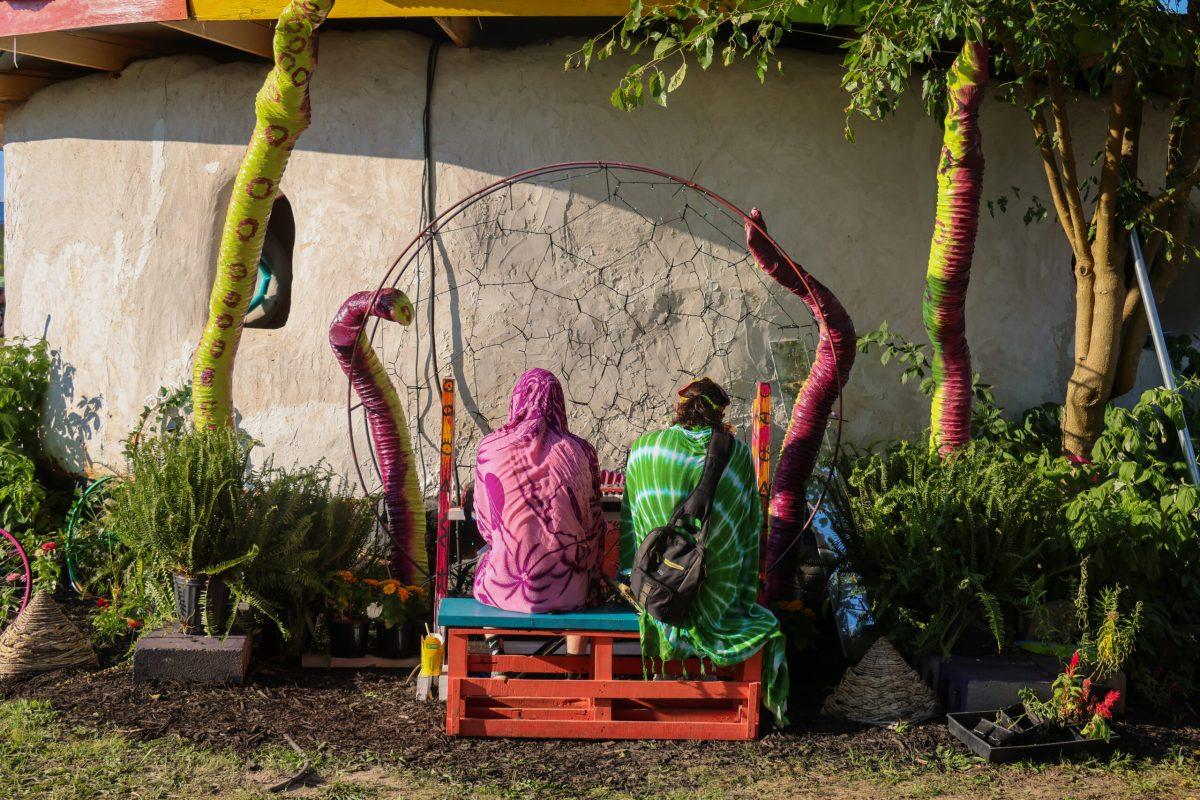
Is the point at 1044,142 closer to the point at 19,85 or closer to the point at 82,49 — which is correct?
the point at 82,49

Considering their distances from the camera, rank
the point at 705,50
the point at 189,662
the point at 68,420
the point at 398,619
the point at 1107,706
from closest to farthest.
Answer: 1. the point at 1107,706
2. the point at 705,50
3. the point at 189,662
4. the point at 398,619
5. the point at 68,420

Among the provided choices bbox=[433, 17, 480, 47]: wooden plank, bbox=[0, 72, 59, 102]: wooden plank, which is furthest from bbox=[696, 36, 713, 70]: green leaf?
bbox=[0, 72, 59, 102]: wooden plank

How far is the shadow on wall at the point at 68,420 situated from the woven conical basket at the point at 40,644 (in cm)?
256

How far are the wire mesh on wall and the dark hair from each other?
2.12 m

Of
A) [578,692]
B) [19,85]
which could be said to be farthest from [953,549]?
[19,85]

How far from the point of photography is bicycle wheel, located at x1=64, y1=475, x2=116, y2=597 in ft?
22.2

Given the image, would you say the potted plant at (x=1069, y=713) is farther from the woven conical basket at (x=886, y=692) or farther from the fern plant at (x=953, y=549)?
the fern plant at (x=953, y=549)

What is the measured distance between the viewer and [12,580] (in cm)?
644

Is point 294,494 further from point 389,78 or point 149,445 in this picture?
point 389,78

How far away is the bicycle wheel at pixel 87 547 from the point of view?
6778mm

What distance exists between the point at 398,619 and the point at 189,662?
0.99 meters

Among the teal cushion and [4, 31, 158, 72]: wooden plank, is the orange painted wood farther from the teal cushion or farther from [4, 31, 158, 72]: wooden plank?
[4, 31, 158, 72]: wooden plank

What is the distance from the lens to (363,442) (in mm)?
7180

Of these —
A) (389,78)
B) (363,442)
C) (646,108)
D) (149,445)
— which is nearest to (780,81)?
(646,108)
